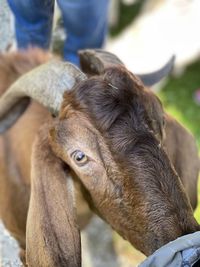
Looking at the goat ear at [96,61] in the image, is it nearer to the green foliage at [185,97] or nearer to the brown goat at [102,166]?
the brown goat at [102,166]

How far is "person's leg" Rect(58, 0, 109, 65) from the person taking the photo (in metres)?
3.70

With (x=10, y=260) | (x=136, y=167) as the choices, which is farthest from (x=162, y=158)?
(x=10, y=260)

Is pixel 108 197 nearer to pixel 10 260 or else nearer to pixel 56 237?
pixel 56 237

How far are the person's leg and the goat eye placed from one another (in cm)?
93

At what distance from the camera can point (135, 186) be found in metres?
2.71

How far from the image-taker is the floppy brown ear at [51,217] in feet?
9.28

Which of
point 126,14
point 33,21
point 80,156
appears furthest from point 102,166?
point 126,14

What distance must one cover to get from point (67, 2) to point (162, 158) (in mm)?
1200

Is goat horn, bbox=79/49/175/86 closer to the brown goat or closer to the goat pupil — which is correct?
the brown goat

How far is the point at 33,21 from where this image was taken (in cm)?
346

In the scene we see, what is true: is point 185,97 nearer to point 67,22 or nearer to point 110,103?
point 67,22

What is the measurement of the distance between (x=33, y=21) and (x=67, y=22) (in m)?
0.43

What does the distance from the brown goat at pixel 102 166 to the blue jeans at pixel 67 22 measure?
0.39 metres

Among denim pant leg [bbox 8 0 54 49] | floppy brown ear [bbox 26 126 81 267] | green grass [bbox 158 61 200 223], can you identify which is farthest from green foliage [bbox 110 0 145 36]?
floppy brown ear [bbox 26 126 81 267]
